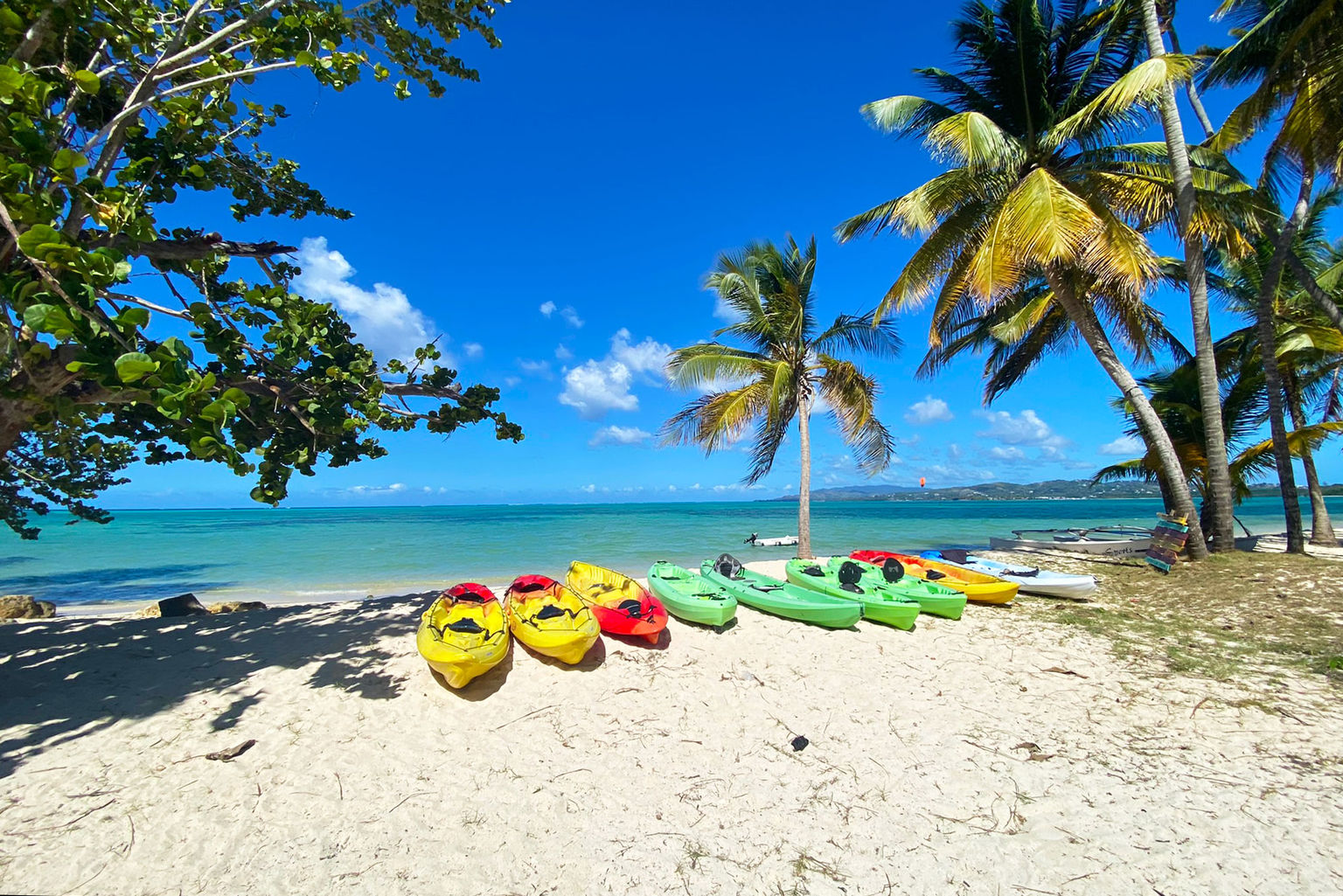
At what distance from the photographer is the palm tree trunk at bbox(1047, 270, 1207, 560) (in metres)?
9.56

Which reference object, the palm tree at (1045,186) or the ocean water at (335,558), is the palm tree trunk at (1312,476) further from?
the ocean water at (335,558)

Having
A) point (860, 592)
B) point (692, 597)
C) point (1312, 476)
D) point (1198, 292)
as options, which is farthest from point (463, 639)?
point (1312, 476)

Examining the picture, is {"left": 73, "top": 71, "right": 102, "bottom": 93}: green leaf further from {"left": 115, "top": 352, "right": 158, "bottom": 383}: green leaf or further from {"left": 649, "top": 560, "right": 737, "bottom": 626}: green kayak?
{"left": 649, "top": 560, "right": 737, "bottom": 626}: green kayak

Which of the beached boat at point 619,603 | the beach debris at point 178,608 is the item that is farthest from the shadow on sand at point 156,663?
the beached boat at point 619,603

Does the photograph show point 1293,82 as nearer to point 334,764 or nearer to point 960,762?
point 960,762

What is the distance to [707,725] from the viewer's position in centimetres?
476

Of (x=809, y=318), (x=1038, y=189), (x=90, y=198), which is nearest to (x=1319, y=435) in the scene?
(x=1038, y=189)

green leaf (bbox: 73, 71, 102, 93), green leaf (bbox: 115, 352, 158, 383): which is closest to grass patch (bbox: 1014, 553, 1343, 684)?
green leaf (bbox: 115, 352, 158, 383)

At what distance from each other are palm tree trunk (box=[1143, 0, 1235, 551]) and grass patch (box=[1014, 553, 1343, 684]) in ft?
3.63

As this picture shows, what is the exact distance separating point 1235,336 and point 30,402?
20.7m

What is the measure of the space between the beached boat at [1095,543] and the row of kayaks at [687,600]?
16.2 feet

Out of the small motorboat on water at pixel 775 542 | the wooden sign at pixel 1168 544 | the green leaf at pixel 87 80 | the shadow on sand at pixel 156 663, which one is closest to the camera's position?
the green leaf at pixel 87 80

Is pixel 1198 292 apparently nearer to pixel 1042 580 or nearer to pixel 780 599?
pixel 1042 580

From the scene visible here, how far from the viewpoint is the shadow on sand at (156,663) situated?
4625 millimetres
